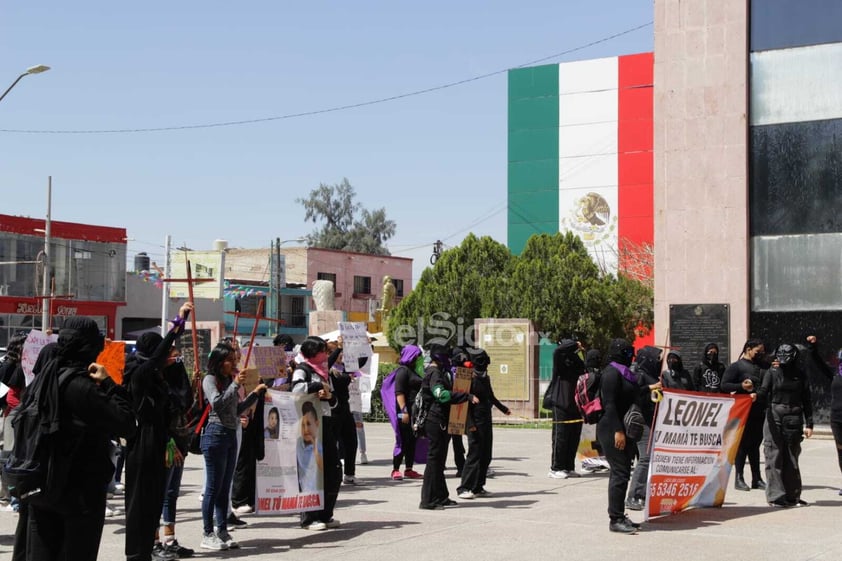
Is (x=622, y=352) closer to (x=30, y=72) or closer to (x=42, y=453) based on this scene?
(x=42, y=453)

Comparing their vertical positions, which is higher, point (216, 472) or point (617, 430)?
point (617, 430)

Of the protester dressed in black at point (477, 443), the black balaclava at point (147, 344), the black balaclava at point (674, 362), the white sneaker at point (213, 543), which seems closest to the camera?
the black balaclava at point (147, 344)

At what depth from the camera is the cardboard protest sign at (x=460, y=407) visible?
40.6 feet

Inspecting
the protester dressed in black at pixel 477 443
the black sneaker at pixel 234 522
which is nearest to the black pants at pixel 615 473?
the protester dressed in black at pixel 477 443

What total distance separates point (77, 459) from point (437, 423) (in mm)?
6015

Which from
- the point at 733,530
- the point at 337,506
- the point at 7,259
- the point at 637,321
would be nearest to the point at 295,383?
the point at 337,506

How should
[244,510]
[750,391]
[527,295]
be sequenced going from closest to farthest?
[244,510], [750,391], [527,295]

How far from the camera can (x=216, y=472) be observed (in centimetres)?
969

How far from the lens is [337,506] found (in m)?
12.6

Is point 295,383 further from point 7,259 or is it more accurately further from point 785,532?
point 7,259

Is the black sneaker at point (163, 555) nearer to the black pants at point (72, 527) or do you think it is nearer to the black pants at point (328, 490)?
the black pants at point (328, 490)

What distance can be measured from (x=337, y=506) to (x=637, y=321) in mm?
37553

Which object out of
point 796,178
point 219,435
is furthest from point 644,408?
point 796,178

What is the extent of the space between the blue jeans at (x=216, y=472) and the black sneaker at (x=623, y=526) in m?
3.57
